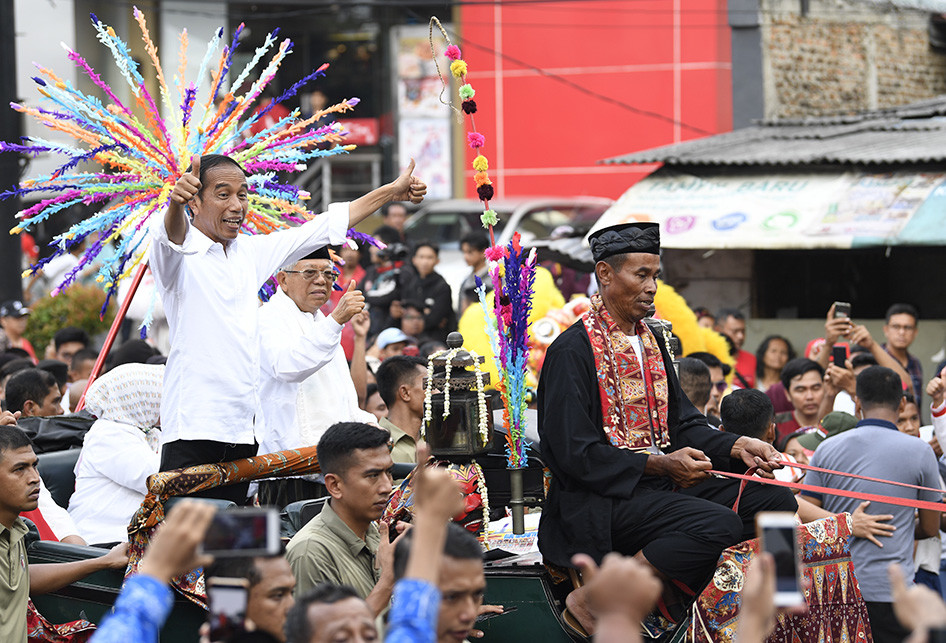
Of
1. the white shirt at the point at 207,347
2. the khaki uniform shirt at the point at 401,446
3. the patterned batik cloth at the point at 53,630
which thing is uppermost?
the white shirt at the point at 207,347

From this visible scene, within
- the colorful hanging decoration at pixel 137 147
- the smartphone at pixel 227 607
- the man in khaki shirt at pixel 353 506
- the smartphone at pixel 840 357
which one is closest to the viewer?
the smartphone at pixel 227 607

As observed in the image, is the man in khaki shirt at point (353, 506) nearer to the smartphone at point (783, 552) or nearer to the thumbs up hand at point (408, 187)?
the thumbs up hand at point (408, 187)

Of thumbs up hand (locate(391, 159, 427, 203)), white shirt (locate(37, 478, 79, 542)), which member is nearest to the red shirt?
thumbs up hand (locate(391, 159, 427, 203))

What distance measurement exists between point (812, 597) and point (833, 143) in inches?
402

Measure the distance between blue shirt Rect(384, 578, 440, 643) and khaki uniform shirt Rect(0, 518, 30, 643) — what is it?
2.81m

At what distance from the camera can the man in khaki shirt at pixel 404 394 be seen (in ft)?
22.9

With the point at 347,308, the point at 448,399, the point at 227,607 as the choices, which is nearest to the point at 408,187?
the point at 347,308

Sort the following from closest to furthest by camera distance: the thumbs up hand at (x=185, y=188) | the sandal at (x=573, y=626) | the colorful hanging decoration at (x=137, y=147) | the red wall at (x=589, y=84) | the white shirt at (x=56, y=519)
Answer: the thumbs up hand at (x=185, y=188)
the sandal at (x=573, y=626)
the colorful hanging decoration at (x=137, y=147)
the white shirt at (x=56, y=519)
the red wall at (x=589, y=84)

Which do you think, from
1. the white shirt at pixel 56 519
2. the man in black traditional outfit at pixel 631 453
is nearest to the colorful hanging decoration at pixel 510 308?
the man in black traditional outfit at pixel 631 453

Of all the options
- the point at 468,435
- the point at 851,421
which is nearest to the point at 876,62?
the point at 851,421

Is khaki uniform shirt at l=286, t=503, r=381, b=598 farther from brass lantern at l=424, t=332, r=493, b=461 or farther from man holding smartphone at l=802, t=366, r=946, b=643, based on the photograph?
man holding smartphone at l=802, t=366, r=946, b=643

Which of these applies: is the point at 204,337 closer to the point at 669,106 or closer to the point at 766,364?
the point at 766,364

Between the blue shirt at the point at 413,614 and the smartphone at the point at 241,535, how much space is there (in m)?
0.33

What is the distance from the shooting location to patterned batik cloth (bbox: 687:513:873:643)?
4.87 meters
